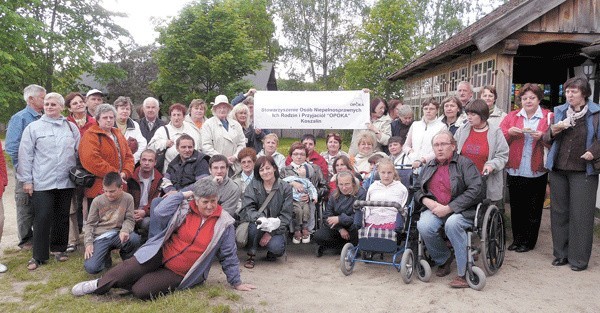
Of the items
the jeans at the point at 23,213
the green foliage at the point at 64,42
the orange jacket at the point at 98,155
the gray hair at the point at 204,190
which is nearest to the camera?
the gray hair at the point at 204,190

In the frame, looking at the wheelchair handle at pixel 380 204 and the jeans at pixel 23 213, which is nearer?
the wheelchair handle at pixel 380 204

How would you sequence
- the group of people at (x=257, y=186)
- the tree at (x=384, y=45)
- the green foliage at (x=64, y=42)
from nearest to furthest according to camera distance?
the group of people at (x=257, y=186)
the green foliage at (x=64, y=42)
the tree at (x=384, y=45)

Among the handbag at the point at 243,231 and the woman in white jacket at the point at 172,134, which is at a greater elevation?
the woman in white jacket at the point at 172,134

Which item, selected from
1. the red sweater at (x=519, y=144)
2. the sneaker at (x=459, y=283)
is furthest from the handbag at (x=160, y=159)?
the red sweater at (x=519, y=144)

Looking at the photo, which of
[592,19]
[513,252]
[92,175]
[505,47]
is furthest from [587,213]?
[92,175]

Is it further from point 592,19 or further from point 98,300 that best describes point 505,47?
point 98,300

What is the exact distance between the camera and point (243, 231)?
547 cm

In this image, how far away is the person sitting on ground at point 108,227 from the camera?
5.04 m

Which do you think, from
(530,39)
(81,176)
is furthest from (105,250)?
(530,39)

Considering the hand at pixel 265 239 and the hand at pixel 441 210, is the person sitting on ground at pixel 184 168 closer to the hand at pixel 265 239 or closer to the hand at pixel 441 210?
the hand at pixel 265 239

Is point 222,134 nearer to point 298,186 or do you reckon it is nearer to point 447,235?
point 298,186

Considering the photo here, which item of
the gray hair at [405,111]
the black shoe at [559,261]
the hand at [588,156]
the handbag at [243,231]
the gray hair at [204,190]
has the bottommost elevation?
the black shoe at [559,261]

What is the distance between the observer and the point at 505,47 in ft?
26.9

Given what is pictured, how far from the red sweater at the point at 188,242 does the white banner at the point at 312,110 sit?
9.70 feet
